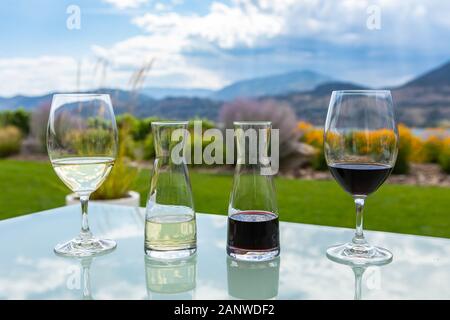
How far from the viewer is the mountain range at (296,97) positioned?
834 cm

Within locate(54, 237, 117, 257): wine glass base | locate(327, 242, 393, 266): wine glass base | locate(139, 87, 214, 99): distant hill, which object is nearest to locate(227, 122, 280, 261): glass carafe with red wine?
locate(327, 242, 393, 266): wine glass base

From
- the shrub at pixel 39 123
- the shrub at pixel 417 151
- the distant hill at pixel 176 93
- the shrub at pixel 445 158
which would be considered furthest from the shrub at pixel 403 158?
Result: the shrub at pixel 39 123

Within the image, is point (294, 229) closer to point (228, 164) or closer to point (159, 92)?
point (228, 164)

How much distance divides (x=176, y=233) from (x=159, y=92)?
796 centimetres

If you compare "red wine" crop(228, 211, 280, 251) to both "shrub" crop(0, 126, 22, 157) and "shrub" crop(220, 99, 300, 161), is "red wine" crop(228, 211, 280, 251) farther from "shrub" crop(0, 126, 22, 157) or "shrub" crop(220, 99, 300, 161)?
"shrub" crop(0, 126, 22, 157)

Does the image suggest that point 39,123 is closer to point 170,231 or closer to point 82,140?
point 82,140

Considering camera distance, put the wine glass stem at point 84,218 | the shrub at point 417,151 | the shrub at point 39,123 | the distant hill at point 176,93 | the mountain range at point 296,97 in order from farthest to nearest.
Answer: the distant hill at point 176,93 → the mountain range at point 296,97 → the shrub at point 39,123 → the shrub at point 417,151 → the wine glass stem at point 84,218

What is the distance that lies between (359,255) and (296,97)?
8.52 metres

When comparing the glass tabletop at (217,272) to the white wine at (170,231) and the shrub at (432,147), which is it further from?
the shrub at (432,147)

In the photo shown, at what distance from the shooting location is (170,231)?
0.89m

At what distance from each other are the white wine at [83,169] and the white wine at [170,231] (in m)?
0.14

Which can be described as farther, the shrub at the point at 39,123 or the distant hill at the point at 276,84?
the distant hill at the point at 276,84

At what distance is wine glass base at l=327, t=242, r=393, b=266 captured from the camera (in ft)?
2.89

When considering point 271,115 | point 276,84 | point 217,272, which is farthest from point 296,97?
point 217,272
